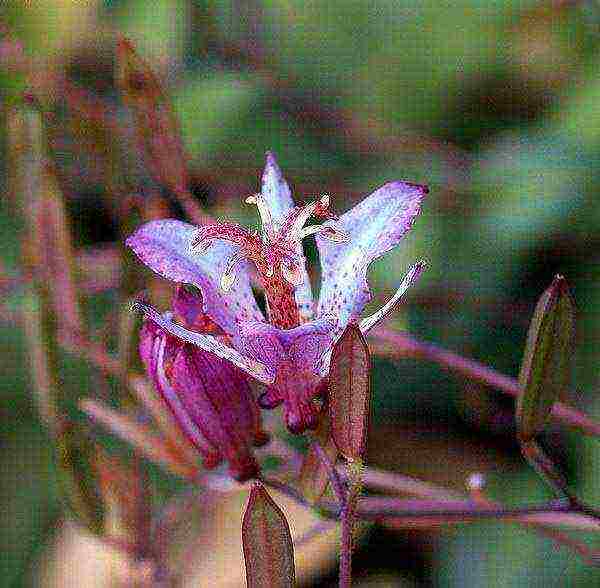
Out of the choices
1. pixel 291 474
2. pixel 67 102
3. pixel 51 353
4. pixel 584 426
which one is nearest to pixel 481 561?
pixel 291 474

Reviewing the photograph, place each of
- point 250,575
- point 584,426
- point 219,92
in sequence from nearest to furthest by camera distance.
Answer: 1. point 250,575
2. point 584,426
3. point 219,92

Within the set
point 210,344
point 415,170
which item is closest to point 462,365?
point 210,344

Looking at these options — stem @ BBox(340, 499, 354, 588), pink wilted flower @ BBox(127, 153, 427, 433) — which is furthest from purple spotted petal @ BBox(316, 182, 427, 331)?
stem @ BBox(340, 499, 354, 588)

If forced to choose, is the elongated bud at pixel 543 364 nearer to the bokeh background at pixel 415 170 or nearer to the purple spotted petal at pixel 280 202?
the purple spotted petal at pixel 280 202

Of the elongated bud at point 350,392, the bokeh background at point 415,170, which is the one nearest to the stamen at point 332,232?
the elongated bud at point 350,392

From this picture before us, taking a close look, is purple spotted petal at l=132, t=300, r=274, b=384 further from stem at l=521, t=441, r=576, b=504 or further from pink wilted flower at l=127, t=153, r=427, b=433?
stem at l=521, t=441, r=576, b=504

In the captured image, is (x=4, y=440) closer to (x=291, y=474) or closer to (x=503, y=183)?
(x=291, y=474)
